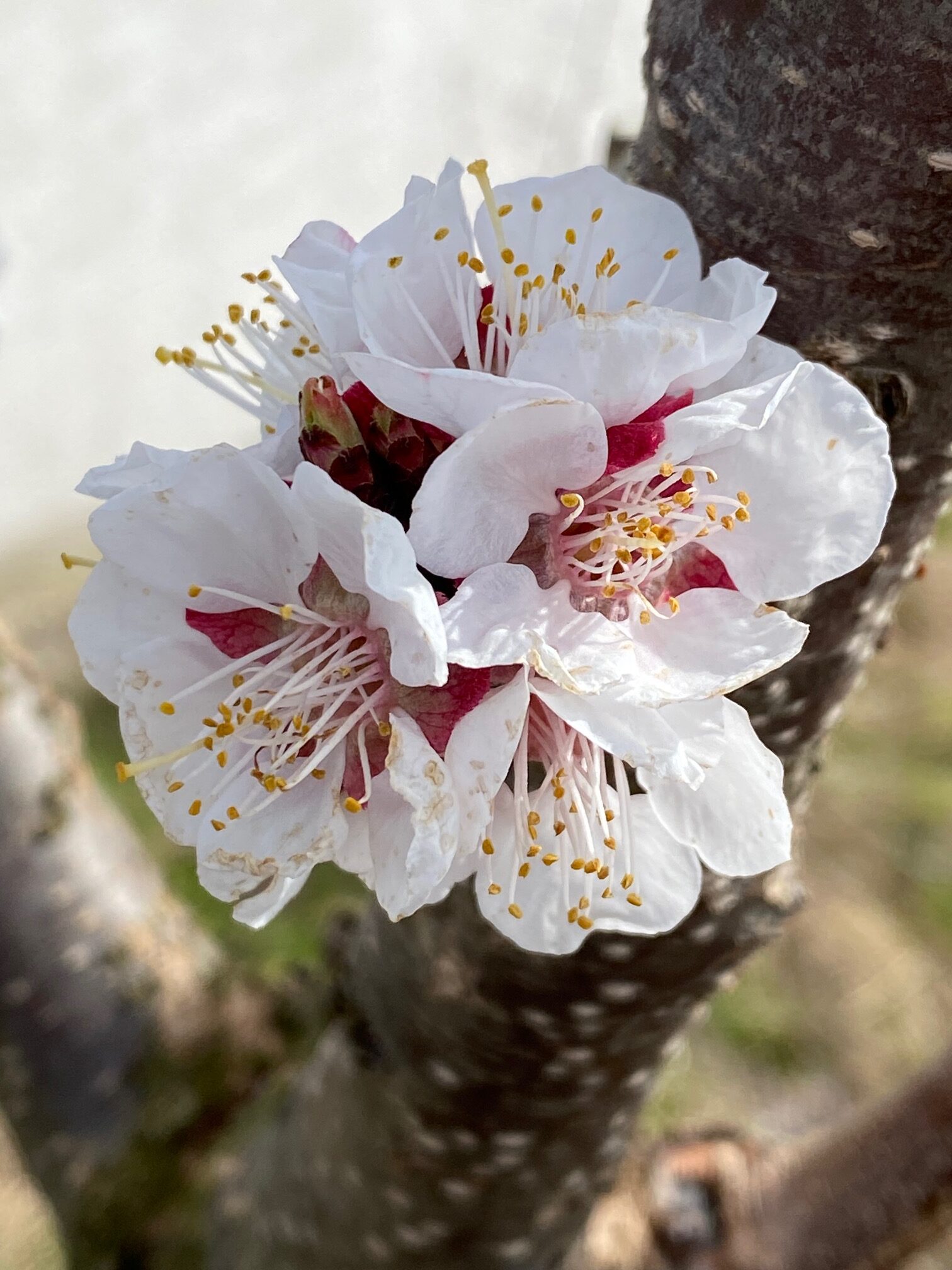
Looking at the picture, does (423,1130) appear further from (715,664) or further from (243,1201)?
(715,664)

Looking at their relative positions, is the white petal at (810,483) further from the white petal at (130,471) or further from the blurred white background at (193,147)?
the blurred white background at (193,147)

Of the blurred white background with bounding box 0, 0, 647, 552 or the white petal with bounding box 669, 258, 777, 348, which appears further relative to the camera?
the blurred white background with bounding box 0, 0, 647, 552

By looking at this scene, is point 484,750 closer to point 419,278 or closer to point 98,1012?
point 419,278

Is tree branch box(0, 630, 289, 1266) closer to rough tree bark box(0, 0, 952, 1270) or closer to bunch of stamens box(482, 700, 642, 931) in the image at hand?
rough tree bark box(0, 0, 952, 1270)

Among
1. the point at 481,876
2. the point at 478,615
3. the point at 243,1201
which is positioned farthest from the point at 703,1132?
the point at 478,615

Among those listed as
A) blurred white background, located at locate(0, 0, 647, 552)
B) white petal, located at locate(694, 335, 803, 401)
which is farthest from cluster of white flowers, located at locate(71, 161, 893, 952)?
blurred white background, located at locate(0, 0, 647, 552)

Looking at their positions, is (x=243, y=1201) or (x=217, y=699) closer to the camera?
(x=217, y=699)

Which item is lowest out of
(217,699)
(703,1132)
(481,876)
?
(703,1132)
